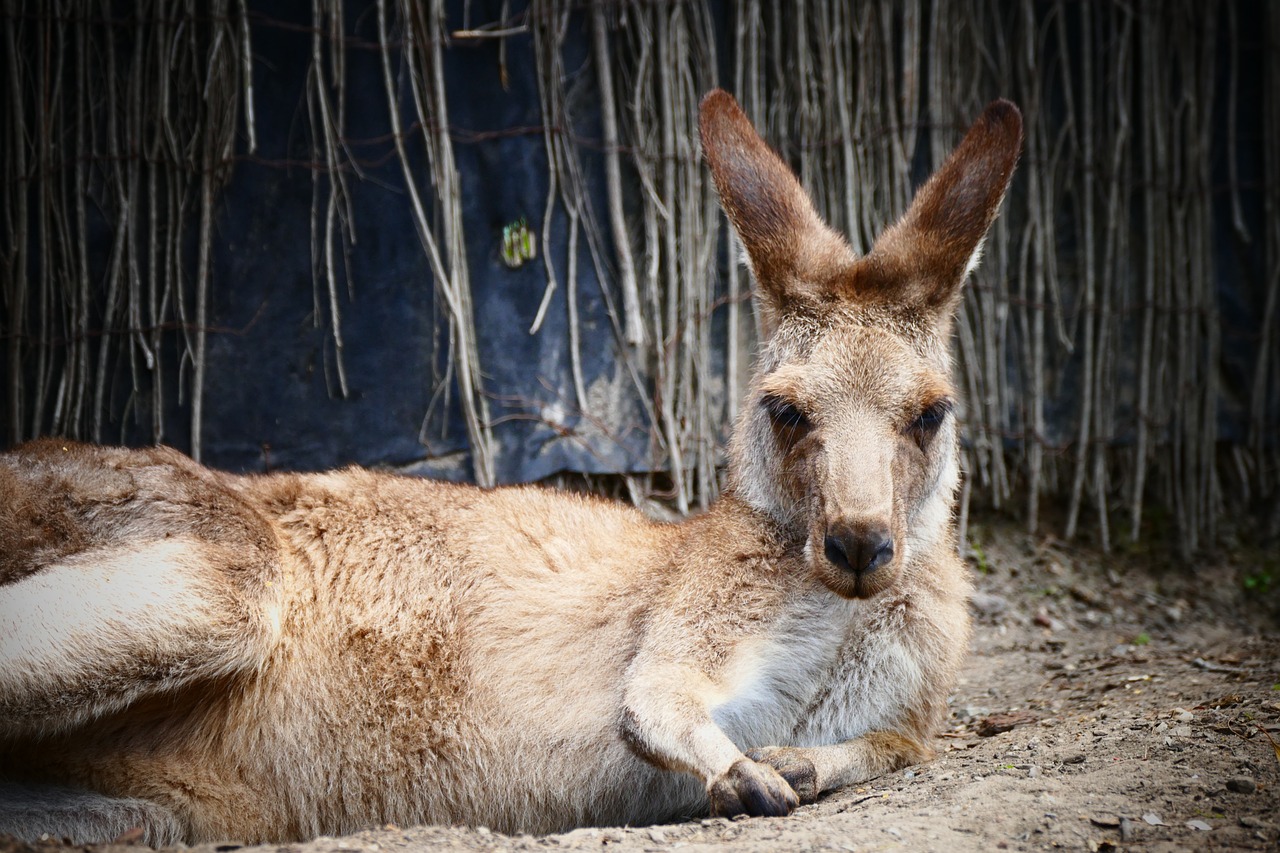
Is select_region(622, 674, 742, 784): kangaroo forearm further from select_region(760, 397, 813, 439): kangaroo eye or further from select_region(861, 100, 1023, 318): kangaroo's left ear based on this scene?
select_region(861, 100, 1023, 318): kangaroo's left ear

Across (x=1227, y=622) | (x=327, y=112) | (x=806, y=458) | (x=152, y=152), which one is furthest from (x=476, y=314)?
(x=1227, y=622)

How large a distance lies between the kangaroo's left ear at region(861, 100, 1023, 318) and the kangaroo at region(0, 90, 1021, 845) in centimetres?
1

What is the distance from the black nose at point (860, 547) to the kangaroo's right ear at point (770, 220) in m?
1.20

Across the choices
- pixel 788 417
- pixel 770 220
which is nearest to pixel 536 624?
pixel 788 417

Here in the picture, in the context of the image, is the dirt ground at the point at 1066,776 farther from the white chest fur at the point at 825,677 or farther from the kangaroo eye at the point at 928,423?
the kangaroo eye at the point at 928,423

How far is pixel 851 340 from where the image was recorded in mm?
4742

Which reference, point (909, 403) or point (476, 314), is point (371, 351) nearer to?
point (476, 314)

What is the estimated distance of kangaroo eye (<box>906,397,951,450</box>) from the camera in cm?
468

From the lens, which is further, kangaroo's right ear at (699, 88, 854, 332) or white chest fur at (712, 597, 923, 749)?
kangaroo's right ear at (699, 88, 854, 332)

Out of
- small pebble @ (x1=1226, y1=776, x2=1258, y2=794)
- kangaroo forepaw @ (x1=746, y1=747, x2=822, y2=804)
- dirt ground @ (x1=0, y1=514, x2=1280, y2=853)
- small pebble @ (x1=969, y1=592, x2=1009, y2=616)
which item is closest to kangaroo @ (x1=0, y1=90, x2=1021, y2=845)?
kangaroo forepaw @ (x1=746, y1=747, x2=822, y2=804)

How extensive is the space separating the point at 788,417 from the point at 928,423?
1.89ft

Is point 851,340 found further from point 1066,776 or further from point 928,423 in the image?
point 1066,776

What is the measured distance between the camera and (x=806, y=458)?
4.58 meters

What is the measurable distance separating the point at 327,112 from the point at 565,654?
394cm
